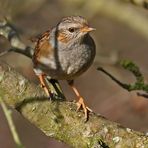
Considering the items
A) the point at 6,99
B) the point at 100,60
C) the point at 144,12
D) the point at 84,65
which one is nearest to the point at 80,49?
the point at 84,65

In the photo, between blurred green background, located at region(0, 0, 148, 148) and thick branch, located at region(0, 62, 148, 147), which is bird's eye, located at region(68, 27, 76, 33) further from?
thick branch, located at region(0, 62, 148, 147)

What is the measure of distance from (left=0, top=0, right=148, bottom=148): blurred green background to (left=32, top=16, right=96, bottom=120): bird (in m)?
0.77

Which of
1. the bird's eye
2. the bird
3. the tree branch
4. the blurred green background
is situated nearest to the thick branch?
the tree branch

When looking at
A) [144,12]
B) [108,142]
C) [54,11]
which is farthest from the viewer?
[54,11]

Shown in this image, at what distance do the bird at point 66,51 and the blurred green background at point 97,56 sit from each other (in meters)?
Answer: 0.77

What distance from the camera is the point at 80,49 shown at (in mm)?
5156

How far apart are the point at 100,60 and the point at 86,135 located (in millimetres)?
2661

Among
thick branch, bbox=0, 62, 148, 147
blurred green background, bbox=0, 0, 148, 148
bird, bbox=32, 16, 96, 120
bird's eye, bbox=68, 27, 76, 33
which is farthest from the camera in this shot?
blurred green background, bbox=0, 0, 148, 148

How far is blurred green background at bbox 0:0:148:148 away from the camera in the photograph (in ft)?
21.0

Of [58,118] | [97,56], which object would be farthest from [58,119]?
[97,56]

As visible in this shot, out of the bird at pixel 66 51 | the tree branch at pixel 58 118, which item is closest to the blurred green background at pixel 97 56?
the bird at pixel 66 51

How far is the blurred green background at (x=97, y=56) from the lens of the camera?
21.0ft

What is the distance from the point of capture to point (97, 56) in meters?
6.36

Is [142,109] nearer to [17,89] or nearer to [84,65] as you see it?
[84,65]
